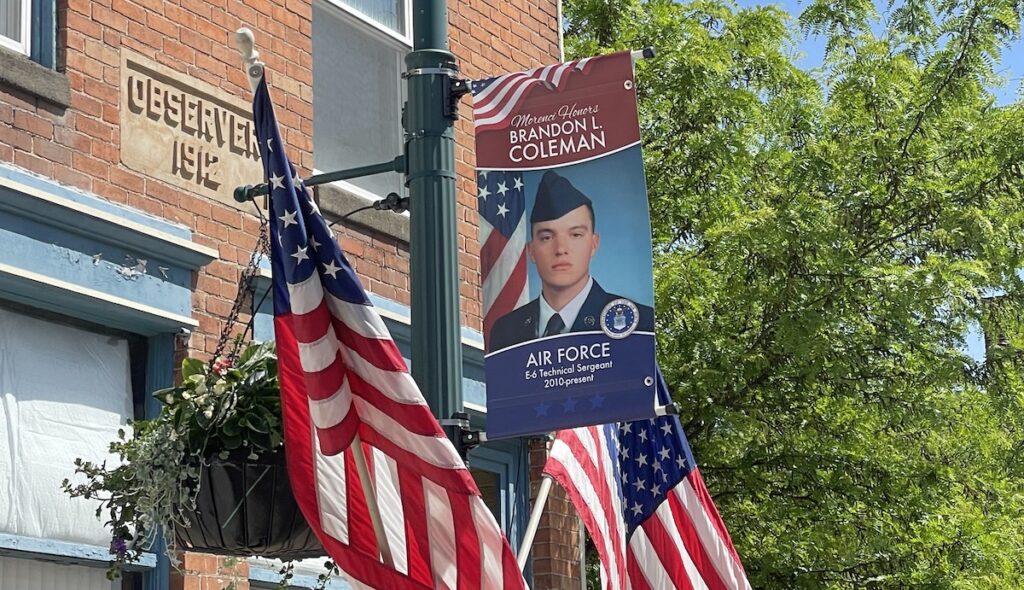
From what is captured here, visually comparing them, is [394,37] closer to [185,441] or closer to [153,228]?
[153,228]

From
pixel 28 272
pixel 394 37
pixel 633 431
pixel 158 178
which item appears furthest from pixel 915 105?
pixel 28 272

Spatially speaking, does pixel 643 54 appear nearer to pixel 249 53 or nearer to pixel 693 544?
pixel 249 53

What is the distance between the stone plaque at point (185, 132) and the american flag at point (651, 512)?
6.77ft

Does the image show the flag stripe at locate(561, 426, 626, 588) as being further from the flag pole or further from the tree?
the tree

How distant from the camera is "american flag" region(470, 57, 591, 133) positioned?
534cm

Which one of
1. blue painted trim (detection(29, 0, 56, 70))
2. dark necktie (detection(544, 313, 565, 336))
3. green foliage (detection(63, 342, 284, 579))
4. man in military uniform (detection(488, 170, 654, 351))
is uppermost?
blue painted trim (detection(29, 0, 56, 70))

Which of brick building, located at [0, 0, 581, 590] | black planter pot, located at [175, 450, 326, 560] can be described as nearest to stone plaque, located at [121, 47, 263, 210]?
brick building, located at [0, 0, 581, 590]

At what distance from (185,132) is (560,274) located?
9.01 feet

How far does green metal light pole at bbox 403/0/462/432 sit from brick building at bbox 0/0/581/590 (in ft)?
5.49

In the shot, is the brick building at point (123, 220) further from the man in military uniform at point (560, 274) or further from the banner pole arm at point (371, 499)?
the man in military uniform at point (560, 274)

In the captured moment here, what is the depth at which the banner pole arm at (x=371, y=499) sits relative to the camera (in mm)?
4758

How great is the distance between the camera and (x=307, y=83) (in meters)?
8.09

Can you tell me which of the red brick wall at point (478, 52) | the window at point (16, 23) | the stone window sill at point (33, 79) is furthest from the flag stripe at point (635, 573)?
the window at point (16, 23)

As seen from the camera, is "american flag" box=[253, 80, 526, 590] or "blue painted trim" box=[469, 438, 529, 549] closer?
"american flag" box=[253, 80, 526, 590]
